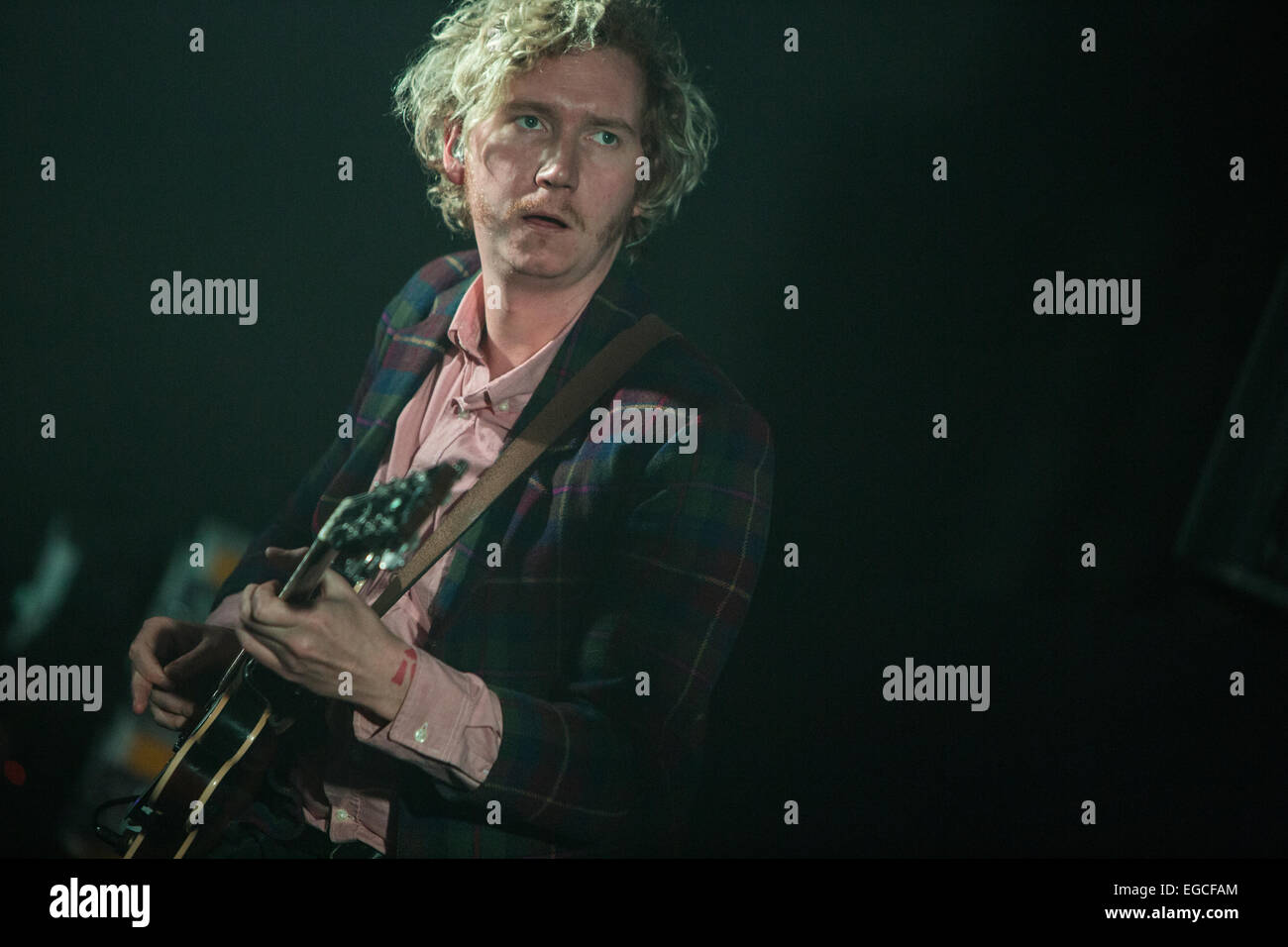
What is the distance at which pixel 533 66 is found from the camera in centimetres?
218

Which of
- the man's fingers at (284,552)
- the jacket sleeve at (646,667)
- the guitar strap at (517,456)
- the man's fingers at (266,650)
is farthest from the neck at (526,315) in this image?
the man's fingers at (266,650)

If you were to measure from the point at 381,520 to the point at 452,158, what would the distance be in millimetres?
787

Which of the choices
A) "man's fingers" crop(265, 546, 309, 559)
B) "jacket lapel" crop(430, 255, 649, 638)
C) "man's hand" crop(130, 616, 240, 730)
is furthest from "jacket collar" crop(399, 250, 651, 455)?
"man's hand" crop(130, 616, 240, 730)

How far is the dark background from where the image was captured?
7.65ft

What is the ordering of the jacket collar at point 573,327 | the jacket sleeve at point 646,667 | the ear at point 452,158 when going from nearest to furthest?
the jacket sleeve at point 646,667
the jacket collar at point 573,327
the ear at point 452,158

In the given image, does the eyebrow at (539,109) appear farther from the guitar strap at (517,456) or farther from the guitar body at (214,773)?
the guitar body at (214,773)

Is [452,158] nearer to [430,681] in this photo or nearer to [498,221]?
[498,221]

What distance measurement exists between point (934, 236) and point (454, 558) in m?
1.15

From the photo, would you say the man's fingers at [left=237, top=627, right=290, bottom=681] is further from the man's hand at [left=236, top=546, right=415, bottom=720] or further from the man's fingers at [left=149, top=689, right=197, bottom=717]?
the man's fingers at [left=149, top=689, right=197, bottom=717]

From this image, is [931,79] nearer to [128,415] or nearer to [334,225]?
[334,225]

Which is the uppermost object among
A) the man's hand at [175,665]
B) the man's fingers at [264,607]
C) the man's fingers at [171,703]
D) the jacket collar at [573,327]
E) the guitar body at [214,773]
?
the jacket collar at [573,327]

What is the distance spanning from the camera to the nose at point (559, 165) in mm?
2172
